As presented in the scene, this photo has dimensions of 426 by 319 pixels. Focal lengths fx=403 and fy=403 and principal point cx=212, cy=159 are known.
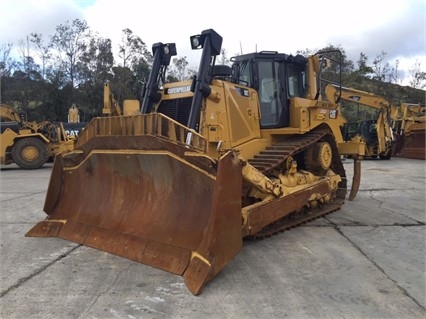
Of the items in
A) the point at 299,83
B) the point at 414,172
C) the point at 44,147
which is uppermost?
the point at 299,83

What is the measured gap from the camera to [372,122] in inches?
767

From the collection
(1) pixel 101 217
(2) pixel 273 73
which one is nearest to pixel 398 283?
(1) pixel 101 217

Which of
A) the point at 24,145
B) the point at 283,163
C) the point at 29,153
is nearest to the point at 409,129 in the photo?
the point at 283,163

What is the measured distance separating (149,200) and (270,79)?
10.1ft

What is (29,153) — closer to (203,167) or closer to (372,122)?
(203,167)

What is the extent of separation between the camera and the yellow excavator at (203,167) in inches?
149

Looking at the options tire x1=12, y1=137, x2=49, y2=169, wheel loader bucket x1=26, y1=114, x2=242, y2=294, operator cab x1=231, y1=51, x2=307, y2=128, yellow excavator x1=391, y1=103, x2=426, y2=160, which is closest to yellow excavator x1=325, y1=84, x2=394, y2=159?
yellow excavator x1=391, y1=103, x2=426, y2=160

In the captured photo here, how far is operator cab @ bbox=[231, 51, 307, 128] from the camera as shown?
6262 millimetres

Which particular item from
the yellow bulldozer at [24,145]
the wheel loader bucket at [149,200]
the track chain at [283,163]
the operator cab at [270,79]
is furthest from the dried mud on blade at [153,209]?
the yellow bulldozer at [24,145]

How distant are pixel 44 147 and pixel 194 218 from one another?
13.2 metres

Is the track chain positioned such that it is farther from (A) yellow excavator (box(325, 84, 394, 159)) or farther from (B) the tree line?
(B) the tree line

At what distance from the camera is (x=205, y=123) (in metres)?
5.18

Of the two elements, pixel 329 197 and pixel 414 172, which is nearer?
pixel 329 197

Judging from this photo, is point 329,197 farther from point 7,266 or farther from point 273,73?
point 7,266
